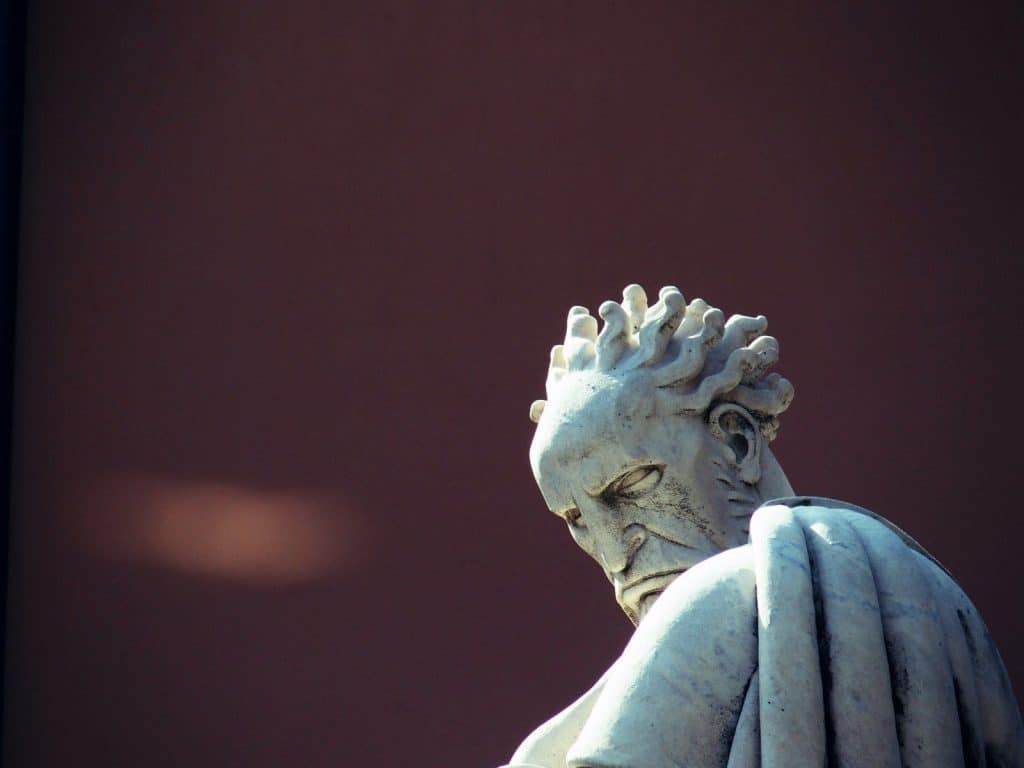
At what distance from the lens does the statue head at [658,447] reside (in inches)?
119

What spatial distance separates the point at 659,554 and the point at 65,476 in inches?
110

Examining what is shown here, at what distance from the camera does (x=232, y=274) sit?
5.57m

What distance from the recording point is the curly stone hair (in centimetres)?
307

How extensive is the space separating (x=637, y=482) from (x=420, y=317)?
2383 millimetres

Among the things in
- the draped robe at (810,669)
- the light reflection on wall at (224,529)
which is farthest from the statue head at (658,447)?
the light reflection on wall at (224,529)

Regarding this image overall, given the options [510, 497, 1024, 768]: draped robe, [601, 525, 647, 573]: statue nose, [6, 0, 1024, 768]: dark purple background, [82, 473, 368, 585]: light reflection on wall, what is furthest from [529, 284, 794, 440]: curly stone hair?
[82, 473, 368, 585]: light reflection on wall

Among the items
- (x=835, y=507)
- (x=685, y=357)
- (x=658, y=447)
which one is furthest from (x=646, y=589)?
(x=835, y=507)

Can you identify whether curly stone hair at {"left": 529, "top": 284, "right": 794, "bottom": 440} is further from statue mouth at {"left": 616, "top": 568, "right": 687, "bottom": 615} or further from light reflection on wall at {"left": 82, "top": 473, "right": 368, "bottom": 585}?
light reflection on wall at {"left": 82, "top": 473, "right": 368, "bottom": 585}

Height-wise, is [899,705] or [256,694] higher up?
[899,705]

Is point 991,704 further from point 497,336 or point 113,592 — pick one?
point 113,592

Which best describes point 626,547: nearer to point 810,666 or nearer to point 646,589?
point 646,589

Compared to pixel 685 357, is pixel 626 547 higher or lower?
lower

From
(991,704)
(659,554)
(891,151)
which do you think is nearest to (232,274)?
(891,151)

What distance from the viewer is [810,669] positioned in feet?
7.55
